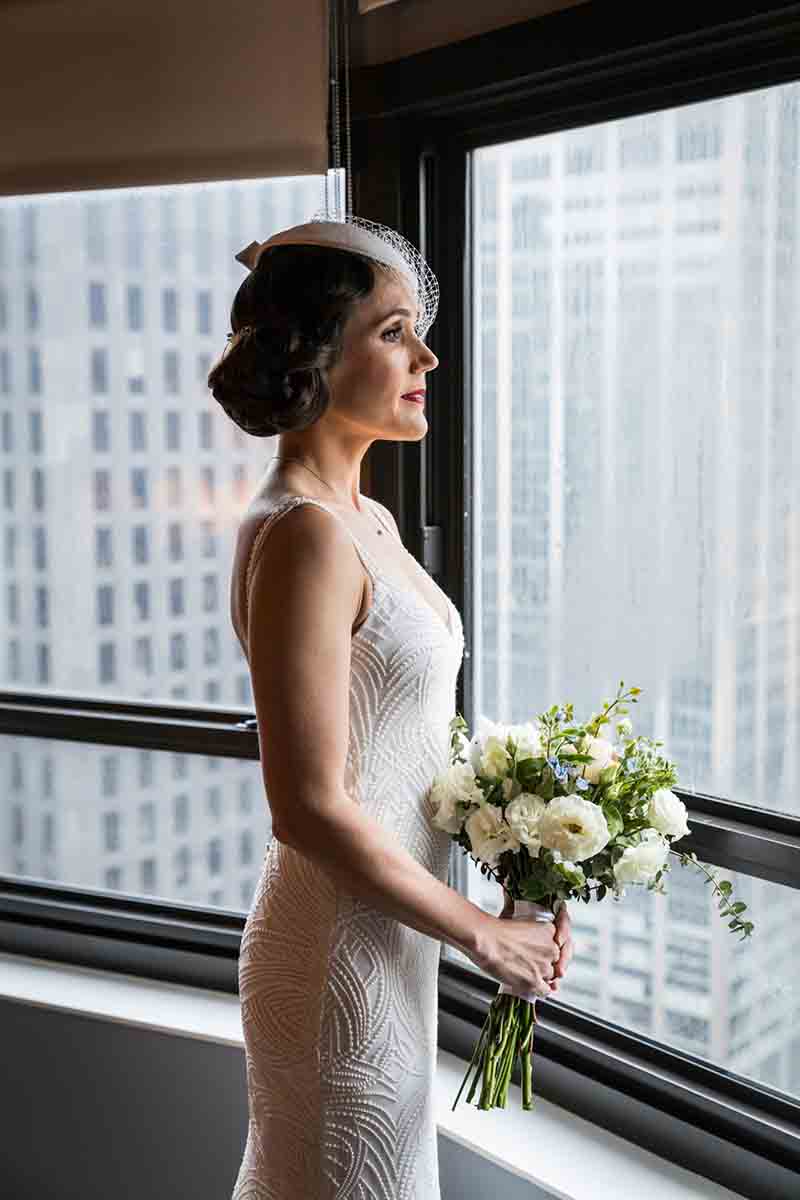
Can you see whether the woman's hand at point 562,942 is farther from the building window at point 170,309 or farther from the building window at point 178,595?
→ the building window at point 170,309

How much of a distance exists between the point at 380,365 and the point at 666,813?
0.69 meters

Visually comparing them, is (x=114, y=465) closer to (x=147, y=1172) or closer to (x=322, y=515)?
(x=322, y=515)

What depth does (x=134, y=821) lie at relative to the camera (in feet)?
9.39

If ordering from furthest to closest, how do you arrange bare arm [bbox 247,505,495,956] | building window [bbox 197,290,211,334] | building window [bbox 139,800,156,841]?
building window [bbox 139,800,156,841], building window [bbox 197,290,211,334], bare arm [bbox 247,505,495,956]

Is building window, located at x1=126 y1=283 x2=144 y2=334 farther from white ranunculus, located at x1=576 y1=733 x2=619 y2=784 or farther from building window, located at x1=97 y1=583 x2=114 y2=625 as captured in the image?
white ranunculus, located at x1=576 y1=733 x2=619 y2=784

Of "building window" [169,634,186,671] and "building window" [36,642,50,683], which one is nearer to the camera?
"building window" [169,634,186,671]

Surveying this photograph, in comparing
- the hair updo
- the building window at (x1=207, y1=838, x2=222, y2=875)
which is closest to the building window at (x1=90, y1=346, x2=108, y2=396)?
the building window at (x1=207, y1=838, x2=222, y2=875)

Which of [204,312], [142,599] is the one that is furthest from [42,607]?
[204,312]

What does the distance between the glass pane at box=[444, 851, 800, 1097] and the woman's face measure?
895mm

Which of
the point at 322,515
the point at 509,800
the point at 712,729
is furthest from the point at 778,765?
the point at 322,515

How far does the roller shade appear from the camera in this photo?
2.36m

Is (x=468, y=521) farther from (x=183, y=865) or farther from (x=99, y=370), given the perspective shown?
(x=183, y=865)

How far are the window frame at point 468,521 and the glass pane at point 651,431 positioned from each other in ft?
0.14

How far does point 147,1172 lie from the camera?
8.64 ft
